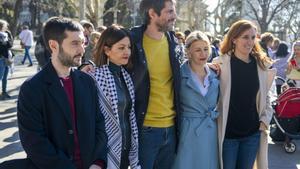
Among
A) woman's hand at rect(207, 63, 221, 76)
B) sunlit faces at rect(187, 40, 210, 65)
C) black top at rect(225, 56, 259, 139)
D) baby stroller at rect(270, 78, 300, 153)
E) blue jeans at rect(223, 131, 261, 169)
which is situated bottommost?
baby stroller at rect(270, 78, 300, 153)

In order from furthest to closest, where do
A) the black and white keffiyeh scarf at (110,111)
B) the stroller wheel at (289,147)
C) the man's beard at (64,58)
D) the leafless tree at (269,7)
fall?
1. the leafless tree at (269,7)
2. the stroller wheel at (289,147)
3. the black and white keffiyeh scarf at (110,111)
4. the man's beard at (64,58)

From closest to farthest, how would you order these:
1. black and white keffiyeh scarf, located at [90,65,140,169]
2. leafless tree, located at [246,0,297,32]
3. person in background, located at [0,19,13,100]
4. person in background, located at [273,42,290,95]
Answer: black and white keffiyeh scarf, located at [90,65,140,169]
person in background, located at [273,42,290,95]
person in background, located at [0,19,13,100]
leafless tree, located at [246,0,297,32]

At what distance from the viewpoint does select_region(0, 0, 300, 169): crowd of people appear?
3068mm

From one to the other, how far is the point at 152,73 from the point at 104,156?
952 mm

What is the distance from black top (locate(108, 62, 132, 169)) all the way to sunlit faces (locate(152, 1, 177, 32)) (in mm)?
577

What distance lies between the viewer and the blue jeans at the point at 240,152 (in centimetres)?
444

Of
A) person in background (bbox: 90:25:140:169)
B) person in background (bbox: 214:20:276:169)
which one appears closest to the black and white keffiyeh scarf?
person in background (bbox: 90:25:140:169)

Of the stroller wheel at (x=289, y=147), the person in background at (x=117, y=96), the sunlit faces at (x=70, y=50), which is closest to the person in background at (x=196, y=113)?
the person in background at (x=117, y=96)

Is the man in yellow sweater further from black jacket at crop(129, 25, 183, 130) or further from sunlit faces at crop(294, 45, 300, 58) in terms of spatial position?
sunlit faces at crop(294, 45, 300, 58)

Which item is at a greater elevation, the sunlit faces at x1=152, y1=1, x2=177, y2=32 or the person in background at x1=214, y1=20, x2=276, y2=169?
the sunlit faces at x1=152, y1=1, x2=177, y2=32

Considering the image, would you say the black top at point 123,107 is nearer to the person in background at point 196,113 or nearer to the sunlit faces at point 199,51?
the person in background at point 196,113

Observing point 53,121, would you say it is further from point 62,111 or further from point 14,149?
point 14,149

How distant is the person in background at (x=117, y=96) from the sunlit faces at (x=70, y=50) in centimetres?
45

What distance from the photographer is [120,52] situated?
372 centimetres
